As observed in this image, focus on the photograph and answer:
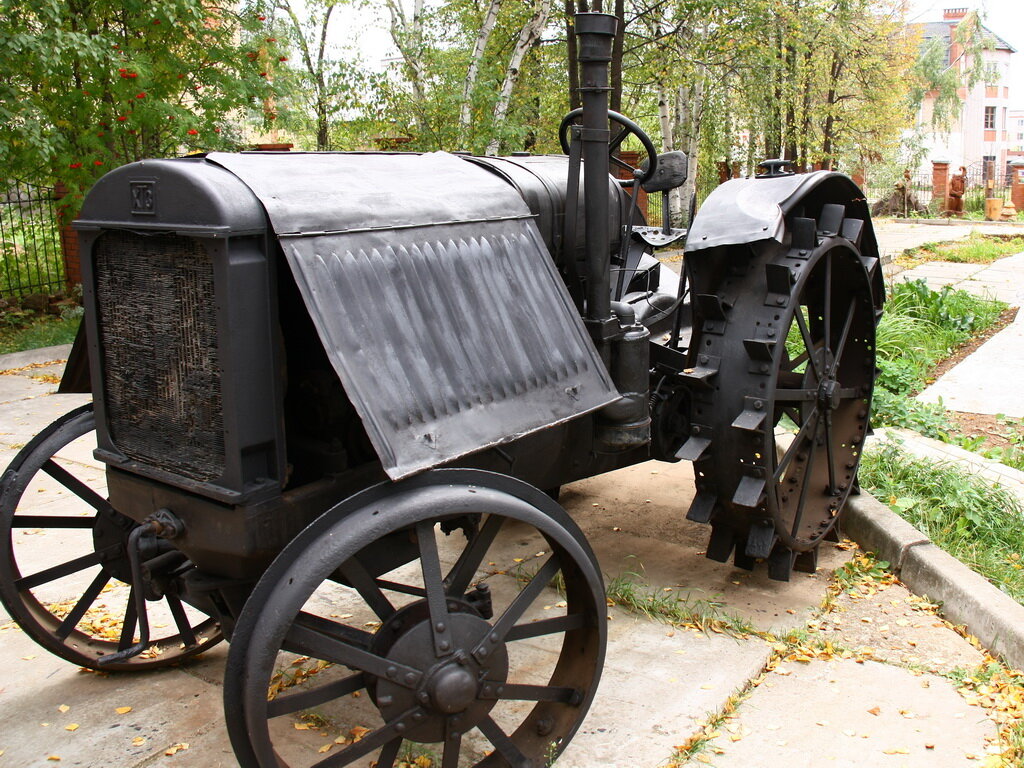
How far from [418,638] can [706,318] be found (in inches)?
68.7

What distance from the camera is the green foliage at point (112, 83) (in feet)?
25.5

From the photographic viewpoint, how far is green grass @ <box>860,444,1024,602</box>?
414 centimetres

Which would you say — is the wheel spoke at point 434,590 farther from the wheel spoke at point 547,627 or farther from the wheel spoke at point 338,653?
the wheel spoke at point 547,627

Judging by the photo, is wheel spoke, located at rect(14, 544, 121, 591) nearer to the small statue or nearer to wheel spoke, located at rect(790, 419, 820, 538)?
wheel spoke, located at rect(790, 419, 820, 538)

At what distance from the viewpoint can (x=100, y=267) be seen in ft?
8.51

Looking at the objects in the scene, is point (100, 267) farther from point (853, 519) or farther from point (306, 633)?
point (853, 519)

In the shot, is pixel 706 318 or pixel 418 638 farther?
A: pixel 706 318

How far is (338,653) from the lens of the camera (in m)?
2.19

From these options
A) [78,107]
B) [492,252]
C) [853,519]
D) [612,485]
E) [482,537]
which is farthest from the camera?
[78,107]

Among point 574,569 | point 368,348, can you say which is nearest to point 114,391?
point 368,348

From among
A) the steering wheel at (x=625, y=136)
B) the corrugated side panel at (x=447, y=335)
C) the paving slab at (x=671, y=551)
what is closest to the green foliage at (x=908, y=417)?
the paving slab at (x=671, y=551)

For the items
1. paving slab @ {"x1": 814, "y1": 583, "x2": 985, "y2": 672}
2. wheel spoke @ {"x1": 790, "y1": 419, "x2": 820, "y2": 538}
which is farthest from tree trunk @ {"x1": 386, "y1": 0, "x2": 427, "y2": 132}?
paving slab @ {"x1": 814, "y1": 583, "x2": 985, "y2": 672}

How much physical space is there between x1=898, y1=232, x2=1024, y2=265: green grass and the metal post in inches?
461

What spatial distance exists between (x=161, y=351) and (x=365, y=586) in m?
0.80
